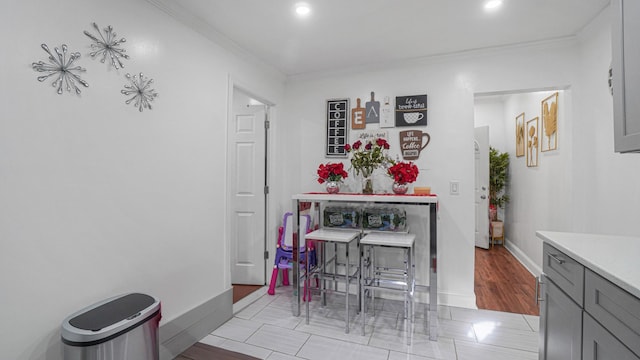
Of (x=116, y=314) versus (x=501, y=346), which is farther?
(x=501, y=346)

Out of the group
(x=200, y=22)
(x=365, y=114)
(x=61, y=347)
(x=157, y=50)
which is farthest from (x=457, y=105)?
(x=61, y=347)

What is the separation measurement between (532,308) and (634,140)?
2.36 metres

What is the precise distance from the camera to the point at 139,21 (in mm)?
1901

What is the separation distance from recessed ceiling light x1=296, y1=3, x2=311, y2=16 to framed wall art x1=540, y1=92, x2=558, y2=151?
272cm

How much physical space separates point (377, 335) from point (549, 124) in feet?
9.57

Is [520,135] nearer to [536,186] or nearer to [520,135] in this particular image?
[520,135]

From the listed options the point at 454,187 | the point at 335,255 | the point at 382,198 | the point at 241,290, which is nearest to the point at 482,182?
the point at 454,187

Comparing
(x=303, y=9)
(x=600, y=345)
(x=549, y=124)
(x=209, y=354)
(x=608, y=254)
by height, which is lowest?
(x=209, y=354)

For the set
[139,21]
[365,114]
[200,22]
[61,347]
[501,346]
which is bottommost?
[501,346]

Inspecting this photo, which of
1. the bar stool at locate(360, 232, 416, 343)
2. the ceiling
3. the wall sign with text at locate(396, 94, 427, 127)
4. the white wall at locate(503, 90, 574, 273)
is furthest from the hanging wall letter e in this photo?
the white wall at locate(503, 90, 574, 273)

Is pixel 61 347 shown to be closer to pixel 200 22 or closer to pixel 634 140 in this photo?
pixel 200 22

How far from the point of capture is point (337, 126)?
3363 mm

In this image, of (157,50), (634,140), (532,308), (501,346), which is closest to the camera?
(634,140)

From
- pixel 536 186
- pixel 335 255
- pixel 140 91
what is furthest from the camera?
pixel 536 186
